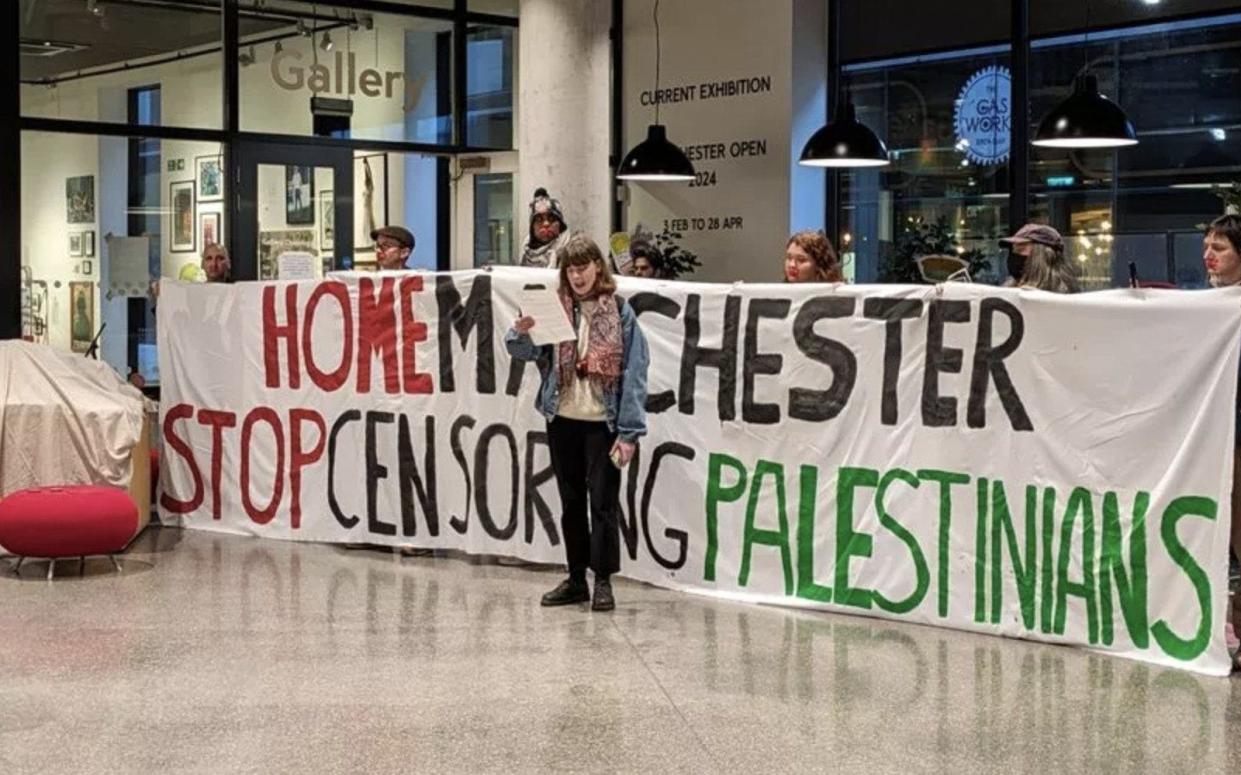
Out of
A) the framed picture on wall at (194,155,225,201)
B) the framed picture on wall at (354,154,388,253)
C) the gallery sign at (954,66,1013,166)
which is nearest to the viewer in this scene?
the gallery sign at (954,66,1013,166)

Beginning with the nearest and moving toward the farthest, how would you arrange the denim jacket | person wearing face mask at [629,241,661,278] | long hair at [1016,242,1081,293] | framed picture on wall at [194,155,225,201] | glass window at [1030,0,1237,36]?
long hair at [1016,242,1081,293], the denim jacket, person wearing face mask at [629,241,661,278], glass window at [1030,0,1237,36], framed picture on wall at [194,155,225,201]

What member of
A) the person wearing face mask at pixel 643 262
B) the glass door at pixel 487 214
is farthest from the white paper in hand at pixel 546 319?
the glass door at pixel 487 214

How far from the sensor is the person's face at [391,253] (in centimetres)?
890

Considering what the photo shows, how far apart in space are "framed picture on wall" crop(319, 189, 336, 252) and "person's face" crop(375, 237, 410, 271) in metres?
3.54

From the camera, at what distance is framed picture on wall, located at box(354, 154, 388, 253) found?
1253cm

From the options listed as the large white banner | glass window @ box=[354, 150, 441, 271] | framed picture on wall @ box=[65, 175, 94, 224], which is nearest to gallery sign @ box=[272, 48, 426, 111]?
glass window @ box=[354, 150, 441, 271]

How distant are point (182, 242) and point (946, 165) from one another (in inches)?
213

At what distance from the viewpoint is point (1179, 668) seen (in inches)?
228

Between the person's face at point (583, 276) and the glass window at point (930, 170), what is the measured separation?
5.11 meters

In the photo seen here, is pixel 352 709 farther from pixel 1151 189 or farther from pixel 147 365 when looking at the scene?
pixel 1151 189

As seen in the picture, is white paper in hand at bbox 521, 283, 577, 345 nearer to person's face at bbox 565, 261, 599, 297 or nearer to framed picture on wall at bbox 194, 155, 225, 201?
person's face at bbox 565, 261, 599, 297

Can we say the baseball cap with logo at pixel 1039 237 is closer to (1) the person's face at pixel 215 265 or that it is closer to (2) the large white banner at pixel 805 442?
(2) the large white banner at pixel 805 442

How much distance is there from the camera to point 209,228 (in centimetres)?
1179

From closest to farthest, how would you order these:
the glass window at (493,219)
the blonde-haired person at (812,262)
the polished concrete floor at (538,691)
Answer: the polished concrete floor at (538,691)
the blonde-haired person at (812,262)
the glass window at (493,219)
